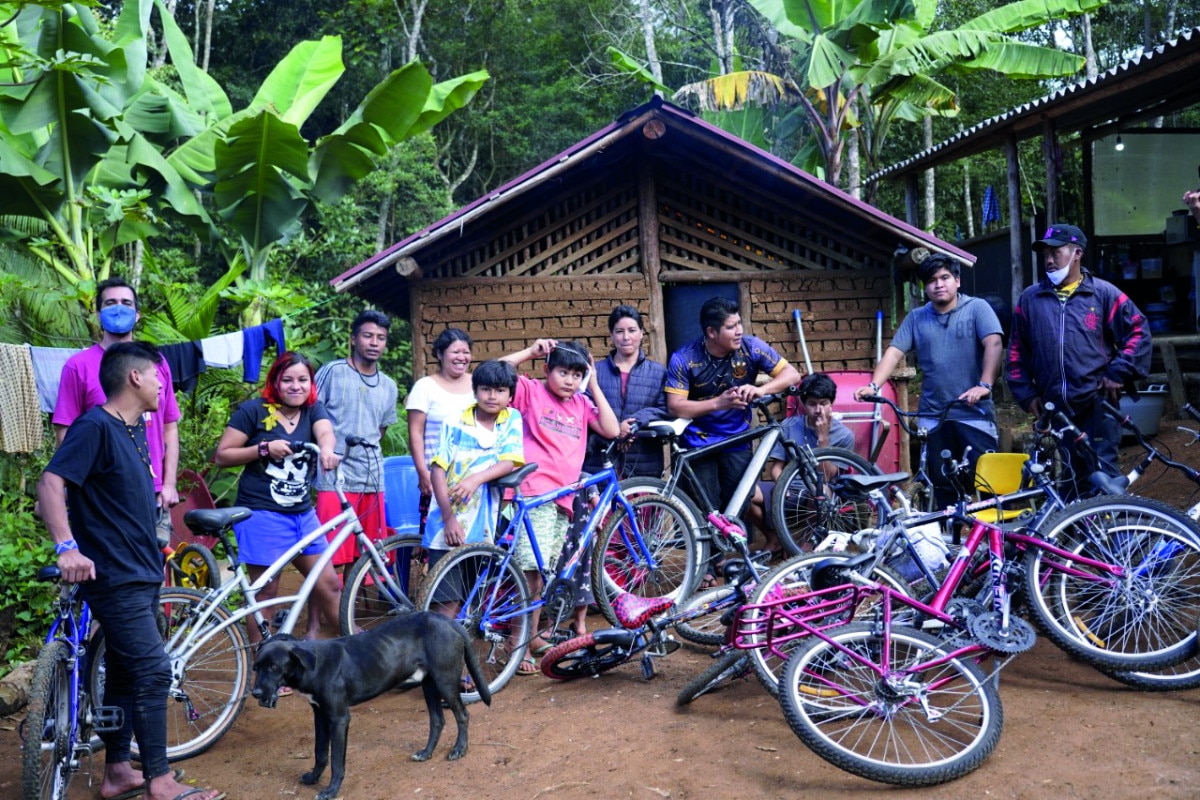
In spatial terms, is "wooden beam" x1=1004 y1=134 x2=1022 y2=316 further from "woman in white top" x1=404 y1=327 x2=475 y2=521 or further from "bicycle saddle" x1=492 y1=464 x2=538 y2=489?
"bicycle saddle" x1=492 y1=464 x2=538 y2=489

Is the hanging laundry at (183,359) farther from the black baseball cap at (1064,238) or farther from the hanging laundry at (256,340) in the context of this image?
the black baseball cap at (1064,238)

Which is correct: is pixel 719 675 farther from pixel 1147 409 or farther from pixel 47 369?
pixel 1147 409

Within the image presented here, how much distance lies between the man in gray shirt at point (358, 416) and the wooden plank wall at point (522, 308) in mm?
2291

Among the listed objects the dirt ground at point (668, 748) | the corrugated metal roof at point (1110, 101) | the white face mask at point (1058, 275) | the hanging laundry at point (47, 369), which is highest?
the corrugated metal roof at point (1110, 101)

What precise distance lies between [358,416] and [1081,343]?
4.13 m

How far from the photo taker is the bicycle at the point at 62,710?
13.1 ft

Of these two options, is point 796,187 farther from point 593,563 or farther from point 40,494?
point 40,494

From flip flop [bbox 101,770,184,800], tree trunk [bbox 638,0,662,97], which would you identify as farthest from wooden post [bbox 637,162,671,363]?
tree trunk [bbox 638,0,662,97]

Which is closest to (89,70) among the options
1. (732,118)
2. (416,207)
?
(732,118)

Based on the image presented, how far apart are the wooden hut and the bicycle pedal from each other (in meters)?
4.72

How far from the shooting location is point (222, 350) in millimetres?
7938

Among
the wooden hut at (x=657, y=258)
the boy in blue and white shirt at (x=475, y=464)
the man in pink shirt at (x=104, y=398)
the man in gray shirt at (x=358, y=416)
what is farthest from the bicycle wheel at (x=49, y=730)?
the wooden hut at (x=657, y=258)

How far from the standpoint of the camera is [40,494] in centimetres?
400

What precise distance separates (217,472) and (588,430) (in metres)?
4.14
